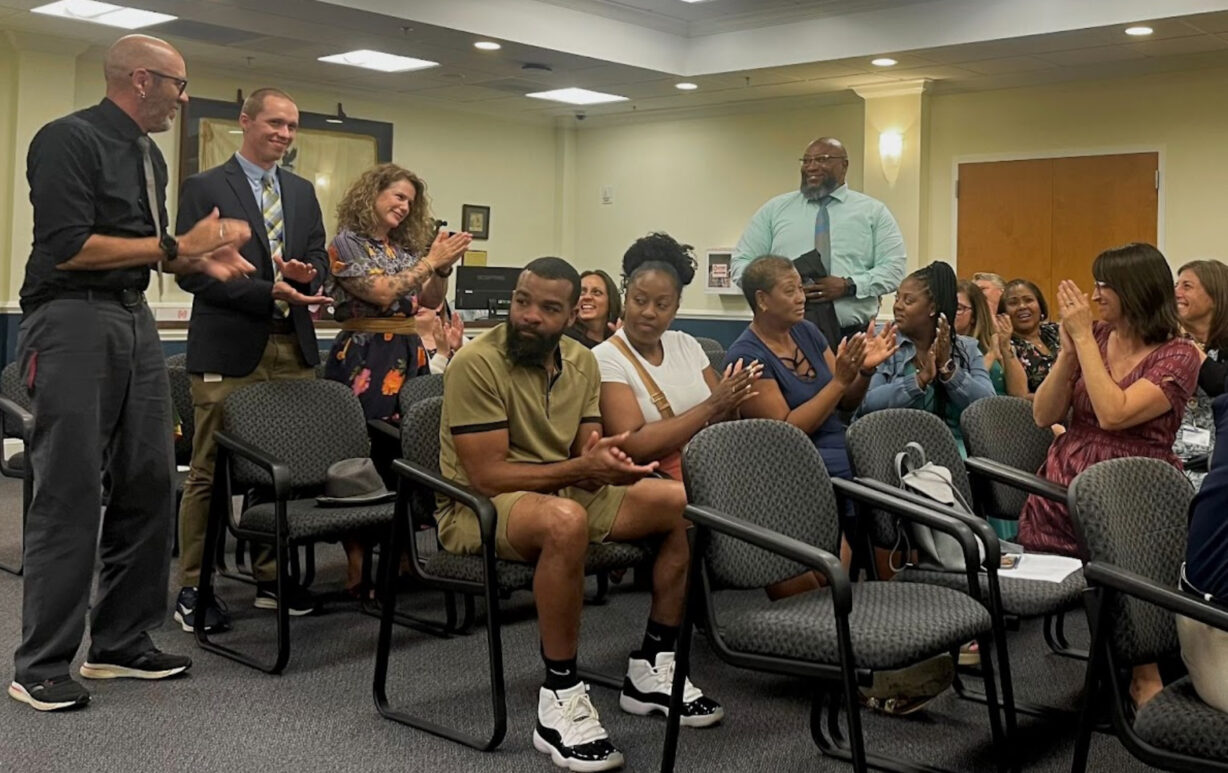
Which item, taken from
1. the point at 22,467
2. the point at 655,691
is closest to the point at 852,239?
the point at 655,691

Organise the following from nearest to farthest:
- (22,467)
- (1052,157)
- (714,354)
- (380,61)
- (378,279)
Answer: (378,279) < (22,467) < (714,354) < (380,61) < (1052,157)

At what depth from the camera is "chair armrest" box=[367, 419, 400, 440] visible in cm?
408

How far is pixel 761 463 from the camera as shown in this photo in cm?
286

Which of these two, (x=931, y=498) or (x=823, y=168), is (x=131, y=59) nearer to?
(x=931, y=498)

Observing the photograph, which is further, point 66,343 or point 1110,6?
point 1110,6

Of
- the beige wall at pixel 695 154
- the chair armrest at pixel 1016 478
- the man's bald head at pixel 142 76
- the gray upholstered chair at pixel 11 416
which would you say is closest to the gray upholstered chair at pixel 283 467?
the man's bald head at pixel 142 76

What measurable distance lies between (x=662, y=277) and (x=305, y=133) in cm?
657

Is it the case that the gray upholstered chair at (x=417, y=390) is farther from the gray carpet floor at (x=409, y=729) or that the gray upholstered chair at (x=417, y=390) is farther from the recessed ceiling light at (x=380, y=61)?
the recessed ceiling light at (x=380, y=61)

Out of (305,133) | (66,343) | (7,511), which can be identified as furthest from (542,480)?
(305,133)

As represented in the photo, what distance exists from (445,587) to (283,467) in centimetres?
68

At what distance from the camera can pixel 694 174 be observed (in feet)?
35.3

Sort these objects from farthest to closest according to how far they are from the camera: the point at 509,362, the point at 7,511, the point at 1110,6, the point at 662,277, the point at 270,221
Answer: the point at 1110,6, the point at 7,511, the point at 270,221, the point at 662,277, the point at 509,362

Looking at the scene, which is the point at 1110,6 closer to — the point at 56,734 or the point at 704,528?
the point at 704,528

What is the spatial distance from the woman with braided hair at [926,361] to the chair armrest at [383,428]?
1597mm
